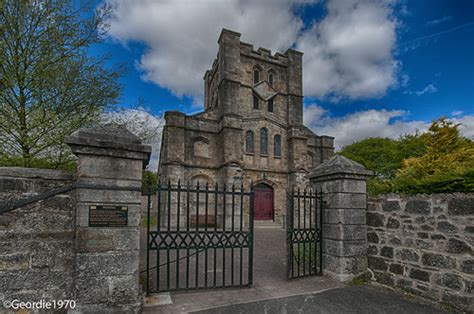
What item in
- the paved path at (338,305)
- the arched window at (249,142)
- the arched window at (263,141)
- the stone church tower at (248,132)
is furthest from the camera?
the arched window at (263,141)

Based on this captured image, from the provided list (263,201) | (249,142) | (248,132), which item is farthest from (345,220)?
(248,132)

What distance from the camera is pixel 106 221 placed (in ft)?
10.6

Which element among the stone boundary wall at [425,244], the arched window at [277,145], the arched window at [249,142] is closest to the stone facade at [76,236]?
the stone boundary wall at [425,244]

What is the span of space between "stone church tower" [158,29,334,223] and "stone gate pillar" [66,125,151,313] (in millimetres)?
13633

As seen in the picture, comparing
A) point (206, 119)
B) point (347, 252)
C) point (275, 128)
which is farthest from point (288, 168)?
point (347, 252)

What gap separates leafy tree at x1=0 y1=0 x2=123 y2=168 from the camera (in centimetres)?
509

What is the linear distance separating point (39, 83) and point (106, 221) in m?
4.09

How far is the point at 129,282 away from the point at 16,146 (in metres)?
4.24

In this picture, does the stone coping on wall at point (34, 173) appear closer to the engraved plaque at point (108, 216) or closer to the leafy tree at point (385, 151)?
the engraved plaque at point (108, 216)

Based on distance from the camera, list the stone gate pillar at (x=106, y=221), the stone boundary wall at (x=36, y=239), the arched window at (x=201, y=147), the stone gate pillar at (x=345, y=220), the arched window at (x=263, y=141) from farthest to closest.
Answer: the arched window at (x=263, y=141) < the arched window at (x=201, y=147) < the stone gate pillar at (x=345, y=220) < the stone gate pillar at (x=106, y=221) < the stone boundary wall at (x=36, y=239)

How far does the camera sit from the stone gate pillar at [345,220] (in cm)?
489

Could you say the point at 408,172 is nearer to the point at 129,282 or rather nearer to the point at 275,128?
the point at 129,282

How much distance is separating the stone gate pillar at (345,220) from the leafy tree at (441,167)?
762 mm

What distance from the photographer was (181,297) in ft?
13.0
